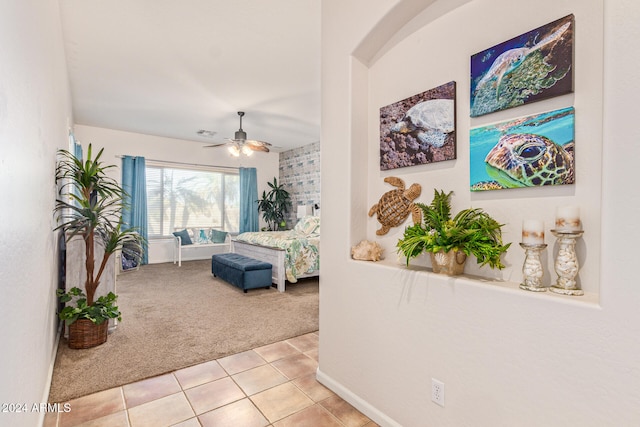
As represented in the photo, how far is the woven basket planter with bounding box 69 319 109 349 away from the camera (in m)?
2.56

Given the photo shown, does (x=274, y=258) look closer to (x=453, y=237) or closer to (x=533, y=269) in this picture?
(x=453, y=237)

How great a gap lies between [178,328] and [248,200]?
496 centimetres

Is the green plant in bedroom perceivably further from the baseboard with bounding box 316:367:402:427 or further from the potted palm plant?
the baseboard with bounding box 316:367:402:427

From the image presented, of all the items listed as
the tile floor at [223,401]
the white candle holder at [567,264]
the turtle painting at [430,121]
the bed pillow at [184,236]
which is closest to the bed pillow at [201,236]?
the bed pillow at [184,236]

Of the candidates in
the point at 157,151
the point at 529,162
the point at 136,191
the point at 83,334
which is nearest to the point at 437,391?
the point at 529,162

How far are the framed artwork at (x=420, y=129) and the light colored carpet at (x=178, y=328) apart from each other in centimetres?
200

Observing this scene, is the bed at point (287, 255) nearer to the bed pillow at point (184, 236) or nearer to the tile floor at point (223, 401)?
the tile floor at point (223, 401)

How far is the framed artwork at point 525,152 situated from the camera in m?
1.26

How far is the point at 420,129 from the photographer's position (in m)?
1.78

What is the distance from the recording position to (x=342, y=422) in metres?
1.77

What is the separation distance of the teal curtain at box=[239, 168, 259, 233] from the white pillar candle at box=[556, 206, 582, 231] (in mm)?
7073

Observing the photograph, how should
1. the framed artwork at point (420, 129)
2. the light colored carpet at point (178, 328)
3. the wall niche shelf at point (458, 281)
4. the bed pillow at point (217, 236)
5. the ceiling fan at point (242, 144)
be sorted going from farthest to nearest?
the bed pillow at point (217, 236) < the ceiling fan at point (242, 144) < the light colored carpet at point (178, 328) < the framed artwork at point (420, 129) < the wall niche shelf at point (458, 281)

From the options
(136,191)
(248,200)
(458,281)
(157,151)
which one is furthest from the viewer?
(248,200)

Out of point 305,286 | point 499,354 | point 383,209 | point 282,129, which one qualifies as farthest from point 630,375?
point 282,129
